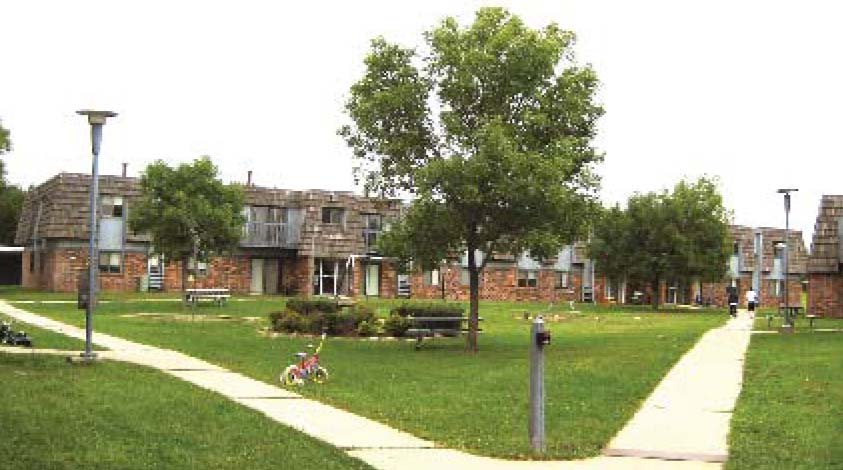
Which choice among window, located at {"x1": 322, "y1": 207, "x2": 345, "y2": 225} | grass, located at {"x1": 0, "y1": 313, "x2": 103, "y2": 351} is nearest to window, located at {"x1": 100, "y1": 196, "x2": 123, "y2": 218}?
window, located at {"x1": 322, "y1": 207, "x2": 345, "y2": 225}

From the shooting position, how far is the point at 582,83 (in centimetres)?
2464

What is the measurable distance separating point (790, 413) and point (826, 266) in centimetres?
3784

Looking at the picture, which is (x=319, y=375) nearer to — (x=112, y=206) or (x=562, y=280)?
(x=112, y=206)

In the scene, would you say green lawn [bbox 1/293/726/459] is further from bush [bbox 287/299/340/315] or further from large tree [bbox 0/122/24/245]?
large tree [bbox 0/122/24/245]

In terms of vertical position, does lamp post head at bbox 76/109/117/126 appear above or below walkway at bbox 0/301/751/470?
above

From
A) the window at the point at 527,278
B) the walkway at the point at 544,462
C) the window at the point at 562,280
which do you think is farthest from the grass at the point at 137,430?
the window at the point at 562,280

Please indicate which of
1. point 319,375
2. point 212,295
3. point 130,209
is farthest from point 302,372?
point 130,209

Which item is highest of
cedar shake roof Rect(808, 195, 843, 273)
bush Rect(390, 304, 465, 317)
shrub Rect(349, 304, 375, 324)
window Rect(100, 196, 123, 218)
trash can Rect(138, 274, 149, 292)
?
window Rect(100, 196, 123, 218)

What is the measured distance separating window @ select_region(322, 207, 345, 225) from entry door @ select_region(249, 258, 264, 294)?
4.43 m

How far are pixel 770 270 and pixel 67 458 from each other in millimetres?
78236

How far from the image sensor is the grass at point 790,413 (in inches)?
418

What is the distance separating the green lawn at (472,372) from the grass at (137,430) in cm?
168

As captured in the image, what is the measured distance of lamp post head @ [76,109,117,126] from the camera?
19453mm

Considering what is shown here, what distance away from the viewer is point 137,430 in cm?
1123
